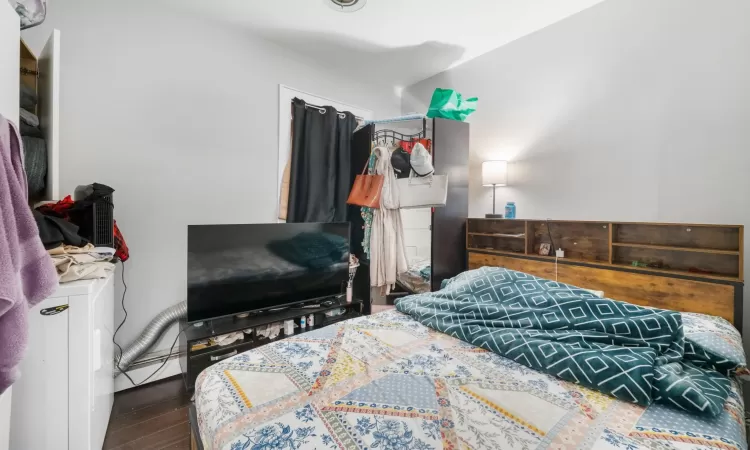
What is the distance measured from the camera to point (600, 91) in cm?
222

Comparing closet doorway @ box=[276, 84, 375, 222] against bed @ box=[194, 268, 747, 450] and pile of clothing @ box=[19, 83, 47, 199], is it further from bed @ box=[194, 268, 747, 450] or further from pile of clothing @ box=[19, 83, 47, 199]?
bed @ box=[194, 268, 747, 450]

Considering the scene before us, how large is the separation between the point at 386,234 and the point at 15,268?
81.2 inches

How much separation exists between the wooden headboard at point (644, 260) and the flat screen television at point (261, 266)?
4.31ft

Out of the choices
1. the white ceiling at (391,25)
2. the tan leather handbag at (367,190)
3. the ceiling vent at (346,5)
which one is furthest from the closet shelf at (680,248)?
the ceiling vent at (346,5)

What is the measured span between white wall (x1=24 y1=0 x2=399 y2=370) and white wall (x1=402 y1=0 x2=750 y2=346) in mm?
2094

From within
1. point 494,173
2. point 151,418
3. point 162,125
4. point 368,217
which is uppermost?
point 162,125

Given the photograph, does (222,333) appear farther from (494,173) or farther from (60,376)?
(494,173)

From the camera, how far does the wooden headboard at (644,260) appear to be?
1602mm

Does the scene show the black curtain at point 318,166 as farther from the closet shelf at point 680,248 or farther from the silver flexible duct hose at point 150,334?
the closet shelf at point 680,248

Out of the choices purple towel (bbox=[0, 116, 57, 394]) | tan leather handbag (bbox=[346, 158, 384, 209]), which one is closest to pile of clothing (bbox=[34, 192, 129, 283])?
purple towel (bbox=[0, 116, 57, 394])

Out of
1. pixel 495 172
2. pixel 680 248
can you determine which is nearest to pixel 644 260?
pixel 680 248

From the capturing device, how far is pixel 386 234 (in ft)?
8.45

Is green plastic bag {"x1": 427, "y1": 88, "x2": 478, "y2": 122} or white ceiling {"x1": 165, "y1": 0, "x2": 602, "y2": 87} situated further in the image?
green plastic bag {"x1": 427, "y1": 88, "x2": 478, "y2": 122}

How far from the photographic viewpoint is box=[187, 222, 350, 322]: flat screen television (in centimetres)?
193
